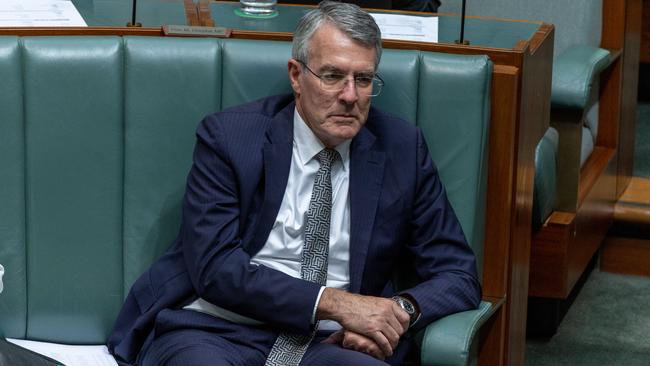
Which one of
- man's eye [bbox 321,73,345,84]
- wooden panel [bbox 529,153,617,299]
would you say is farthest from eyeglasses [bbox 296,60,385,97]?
wooden panel [bbox 529,153,617,299]

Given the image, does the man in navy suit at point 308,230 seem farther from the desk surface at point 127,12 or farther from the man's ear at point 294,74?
the desk surface at point 127,12

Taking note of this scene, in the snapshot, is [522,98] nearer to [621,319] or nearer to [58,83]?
[58,83]

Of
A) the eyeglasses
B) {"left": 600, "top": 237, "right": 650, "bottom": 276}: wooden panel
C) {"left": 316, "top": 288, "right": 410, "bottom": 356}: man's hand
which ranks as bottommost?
{"left": 600, "top": 237, "right": 650, "bottom": 276}: wooden panel

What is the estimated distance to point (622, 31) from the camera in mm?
3650

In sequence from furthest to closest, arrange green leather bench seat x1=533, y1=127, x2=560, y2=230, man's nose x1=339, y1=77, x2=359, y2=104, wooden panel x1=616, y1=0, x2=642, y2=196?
wooden panel x1=616, y1=0, x2=642, y2=196, green leather bench seat x1=533, y1=127, x2=560, y2=230, man's nose x1=339, y1=77, x2=359, y2=104

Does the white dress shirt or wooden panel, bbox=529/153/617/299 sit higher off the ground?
the white dress shirt

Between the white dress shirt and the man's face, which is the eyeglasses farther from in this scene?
the white dress shirt

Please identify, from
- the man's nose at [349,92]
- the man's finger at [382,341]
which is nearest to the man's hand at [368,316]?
the man's finger at [382,341]

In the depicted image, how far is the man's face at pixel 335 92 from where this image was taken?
7.72 feet

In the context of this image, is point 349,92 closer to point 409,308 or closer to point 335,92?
point 335,92

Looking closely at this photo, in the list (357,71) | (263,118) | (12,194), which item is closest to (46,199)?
(12,194)

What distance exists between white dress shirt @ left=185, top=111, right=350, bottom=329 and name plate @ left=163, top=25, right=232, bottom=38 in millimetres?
304

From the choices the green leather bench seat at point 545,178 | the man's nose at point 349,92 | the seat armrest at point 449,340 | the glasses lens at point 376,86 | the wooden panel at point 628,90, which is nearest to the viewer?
the seat armrest at point 449,340

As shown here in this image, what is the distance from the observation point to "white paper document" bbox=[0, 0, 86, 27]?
8.61 feet
